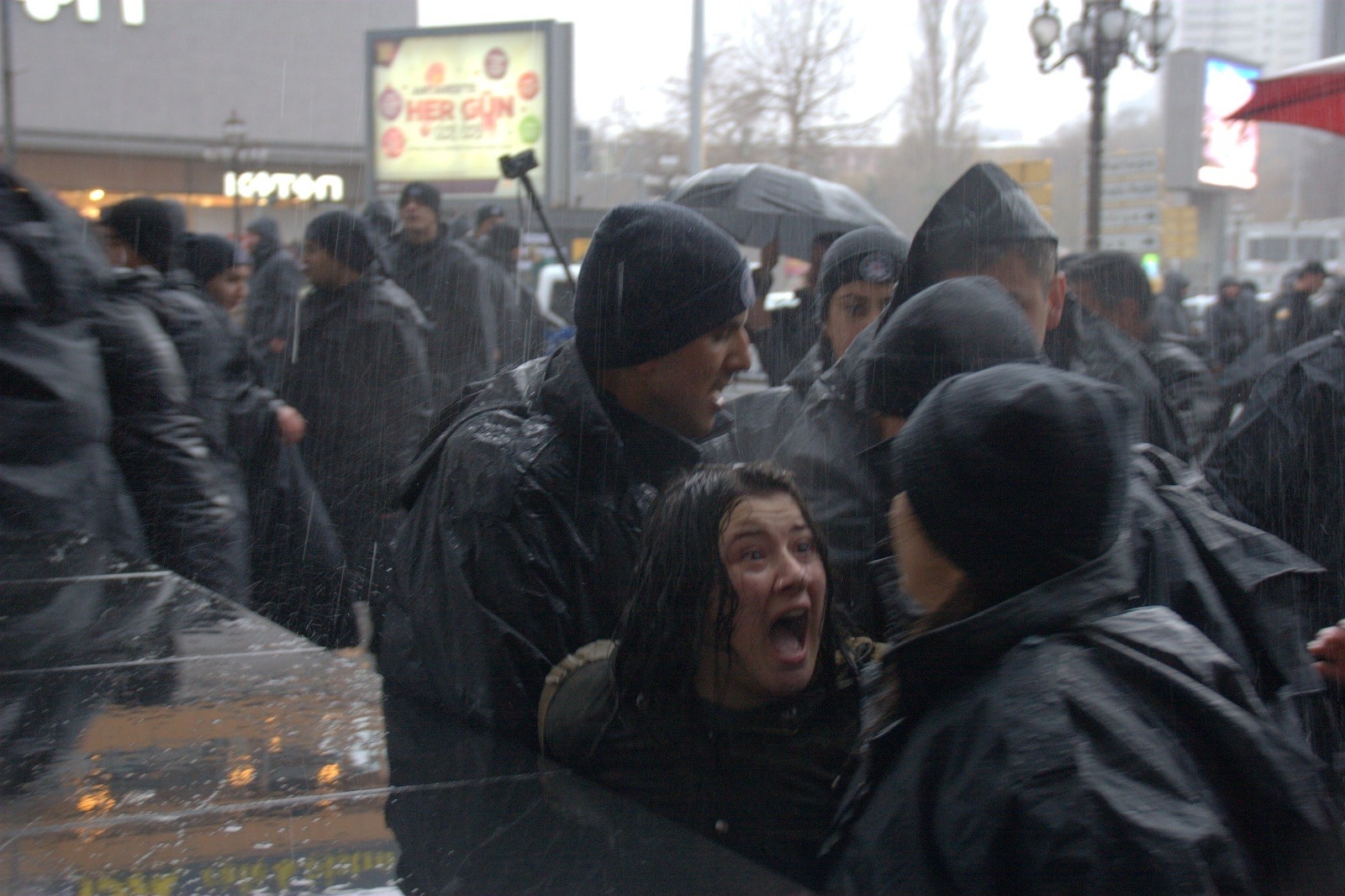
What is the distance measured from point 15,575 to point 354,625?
171 cm

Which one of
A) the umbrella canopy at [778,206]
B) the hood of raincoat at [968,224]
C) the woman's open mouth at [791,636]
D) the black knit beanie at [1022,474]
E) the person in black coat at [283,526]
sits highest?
the umbrella canopy at [778,206]

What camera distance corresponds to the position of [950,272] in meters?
2.76

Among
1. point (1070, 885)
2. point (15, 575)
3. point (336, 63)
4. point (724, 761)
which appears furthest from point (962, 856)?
point (336, 63)

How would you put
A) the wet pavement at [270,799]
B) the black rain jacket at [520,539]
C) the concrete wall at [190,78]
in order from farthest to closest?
the concrete wall at [190,78] < the black rain jacket at [520,539] < the wet pavement at [270,799]

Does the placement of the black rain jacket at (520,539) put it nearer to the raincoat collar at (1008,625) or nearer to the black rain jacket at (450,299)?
the raincoat collar at (1008,625)

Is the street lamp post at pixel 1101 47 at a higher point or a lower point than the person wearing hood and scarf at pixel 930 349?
higher

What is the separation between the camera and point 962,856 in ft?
4.43

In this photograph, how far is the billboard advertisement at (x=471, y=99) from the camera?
17.0 metres

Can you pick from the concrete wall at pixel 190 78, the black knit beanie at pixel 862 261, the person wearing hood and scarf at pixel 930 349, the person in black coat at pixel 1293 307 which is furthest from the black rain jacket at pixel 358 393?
the concrete wall at pixel 190 78

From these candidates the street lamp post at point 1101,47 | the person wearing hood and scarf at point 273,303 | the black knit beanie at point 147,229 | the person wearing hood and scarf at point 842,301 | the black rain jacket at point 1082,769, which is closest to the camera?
the black rain jacket at point 1082,769

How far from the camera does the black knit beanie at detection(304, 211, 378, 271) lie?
604cm

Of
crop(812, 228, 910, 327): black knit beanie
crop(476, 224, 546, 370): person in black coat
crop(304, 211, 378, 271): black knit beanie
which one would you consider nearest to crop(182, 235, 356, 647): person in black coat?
crop(304, 211, 378, 271): black knit beanie

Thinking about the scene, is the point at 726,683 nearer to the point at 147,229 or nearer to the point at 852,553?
the point at 852,553

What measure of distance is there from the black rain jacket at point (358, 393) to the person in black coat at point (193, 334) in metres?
0.99
